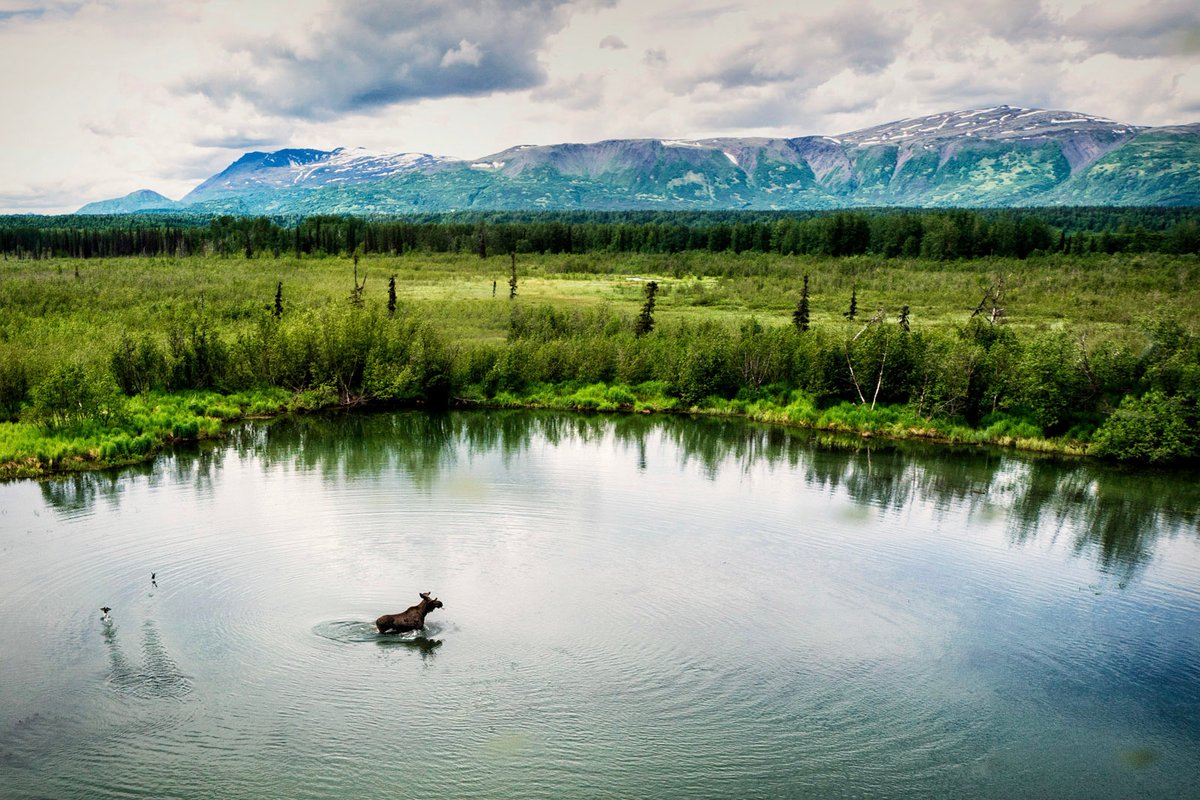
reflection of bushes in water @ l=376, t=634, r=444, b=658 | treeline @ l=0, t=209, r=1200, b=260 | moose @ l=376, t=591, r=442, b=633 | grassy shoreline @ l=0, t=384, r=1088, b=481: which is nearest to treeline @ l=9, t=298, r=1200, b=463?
grassy shoreline @ l=0, t=384, r=1088, b=481

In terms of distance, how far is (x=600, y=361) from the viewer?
209 ft

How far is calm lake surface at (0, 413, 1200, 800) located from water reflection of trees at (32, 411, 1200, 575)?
0.37 metres

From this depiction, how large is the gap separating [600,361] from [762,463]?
20730 mm

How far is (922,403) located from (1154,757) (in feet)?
119

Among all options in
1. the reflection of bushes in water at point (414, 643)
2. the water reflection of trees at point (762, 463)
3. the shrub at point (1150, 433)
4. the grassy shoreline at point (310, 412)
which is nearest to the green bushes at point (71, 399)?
the grassy shoreline at point (310, 412)

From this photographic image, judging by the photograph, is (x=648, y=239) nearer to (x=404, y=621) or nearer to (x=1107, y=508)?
(x=1107, y=508)

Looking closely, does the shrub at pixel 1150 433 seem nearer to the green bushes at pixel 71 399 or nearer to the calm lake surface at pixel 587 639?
the calm lake surface at pixel 587 639

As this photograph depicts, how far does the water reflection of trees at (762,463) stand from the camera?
36.4 m

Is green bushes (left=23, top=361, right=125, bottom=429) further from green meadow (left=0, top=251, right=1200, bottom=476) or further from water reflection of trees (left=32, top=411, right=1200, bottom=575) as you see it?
water reflection of trees (left=32, top=411, right=1200, bottom=575)

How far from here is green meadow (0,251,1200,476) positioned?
152ft

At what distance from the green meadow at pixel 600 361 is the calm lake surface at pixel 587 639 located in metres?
7.30

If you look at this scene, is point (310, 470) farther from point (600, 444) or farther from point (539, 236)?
point (539, 236)

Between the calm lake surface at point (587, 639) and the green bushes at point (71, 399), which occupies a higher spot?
the green bushes at point (71, 399)

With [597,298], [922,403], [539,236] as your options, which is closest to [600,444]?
[922,403]
